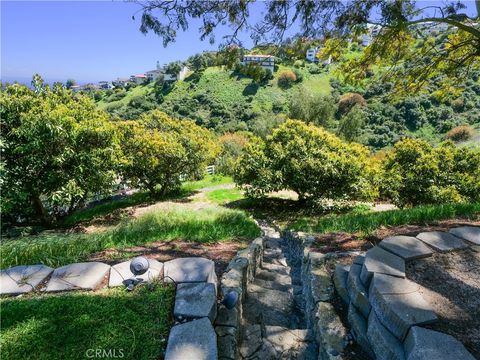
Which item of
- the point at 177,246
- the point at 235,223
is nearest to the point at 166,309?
the point at 177,246

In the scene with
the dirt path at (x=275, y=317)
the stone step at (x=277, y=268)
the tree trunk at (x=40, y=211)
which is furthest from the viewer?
the tree trunk at (x=40, y=211)

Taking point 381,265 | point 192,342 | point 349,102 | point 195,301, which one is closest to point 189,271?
point 195,301

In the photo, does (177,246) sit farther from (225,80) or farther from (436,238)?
(225,80)

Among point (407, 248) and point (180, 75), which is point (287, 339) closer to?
point (407, 248)

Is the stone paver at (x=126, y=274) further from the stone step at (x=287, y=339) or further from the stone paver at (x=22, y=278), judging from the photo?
the stone step at (x=287, y=339)

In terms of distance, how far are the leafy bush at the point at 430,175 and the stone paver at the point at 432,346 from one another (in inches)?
326

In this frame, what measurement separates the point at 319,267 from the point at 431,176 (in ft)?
24.4

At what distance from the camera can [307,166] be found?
9508 millimetres

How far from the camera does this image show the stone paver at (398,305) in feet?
7.27

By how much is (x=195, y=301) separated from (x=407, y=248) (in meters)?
2.37

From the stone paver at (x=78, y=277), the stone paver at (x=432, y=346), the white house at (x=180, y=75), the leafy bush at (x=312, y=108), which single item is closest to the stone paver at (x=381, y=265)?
the stone paver at (x=432, y=346)

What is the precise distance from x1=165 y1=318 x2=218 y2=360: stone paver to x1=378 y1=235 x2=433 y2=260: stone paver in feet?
6.94

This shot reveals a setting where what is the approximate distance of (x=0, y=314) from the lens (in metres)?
2.52

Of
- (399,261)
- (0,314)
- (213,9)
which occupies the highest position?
(213,9)
